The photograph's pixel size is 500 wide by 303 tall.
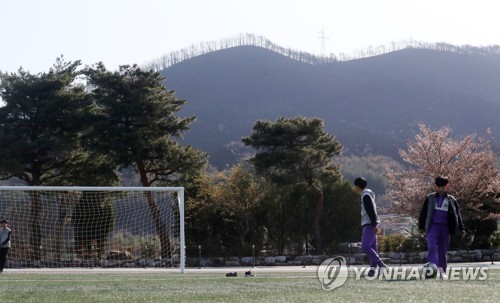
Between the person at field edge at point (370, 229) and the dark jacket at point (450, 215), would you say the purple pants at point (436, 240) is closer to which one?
the dark jacket at point (450, 215)

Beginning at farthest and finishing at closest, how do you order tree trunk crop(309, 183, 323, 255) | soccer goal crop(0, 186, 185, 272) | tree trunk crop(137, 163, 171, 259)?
tree trunk crop(309, 183, 323, 255), tree trunk crop(137, 163, 171, 259), soccer goal crop(0, 186, 185, 272)

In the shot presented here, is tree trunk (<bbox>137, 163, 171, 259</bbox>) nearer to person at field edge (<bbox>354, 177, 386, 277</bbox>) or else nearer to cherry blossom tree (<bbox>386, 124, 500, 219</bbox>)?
cherry blossom tree (<bbox>386, 124, 500, 219</bbox>)

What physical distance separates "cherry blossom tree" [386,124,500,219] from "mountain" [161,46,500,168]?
3943 inches

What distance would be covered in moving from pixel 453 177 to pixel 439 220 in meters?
20.6

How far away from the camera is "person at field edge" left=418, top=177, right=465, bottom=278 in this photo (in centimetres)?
1199

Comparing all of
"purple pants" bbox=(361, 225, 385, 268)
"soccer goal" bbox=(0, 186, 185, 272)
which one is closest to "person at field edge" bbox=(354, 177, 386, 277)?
"purple pants" bbox=(361, 225, 385, 268)

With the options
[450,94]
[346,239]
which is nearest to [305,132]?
[346,239]

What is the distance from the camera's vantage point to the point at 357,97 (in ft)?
572

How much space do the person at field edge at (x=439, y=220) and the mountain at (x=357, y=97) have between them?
121407 millimetres

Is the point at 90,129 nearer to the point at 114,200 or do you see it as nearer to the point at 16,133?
the point at 16,133

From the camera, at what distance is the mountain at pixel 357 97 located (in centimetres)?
15362

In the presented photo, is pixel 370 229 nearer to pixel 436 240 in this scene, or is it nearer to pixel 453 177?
pixel 436 240

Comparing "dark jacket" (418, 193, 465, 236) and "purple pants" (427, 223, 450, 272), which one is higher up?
"dark jacket" (418, 193, 465, 236)


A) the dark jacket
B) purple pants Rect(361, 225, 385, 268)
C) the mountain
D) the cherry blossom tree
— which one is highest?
the mountain
